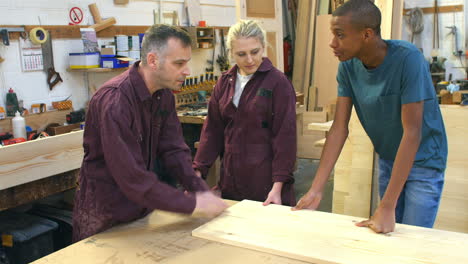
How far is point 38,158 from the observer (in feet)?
9.39

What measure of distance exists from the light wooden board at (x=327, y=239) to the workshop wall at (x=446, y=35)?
6141 mm

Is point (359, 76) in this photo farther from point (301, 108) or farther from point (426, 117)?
point (301, 108)

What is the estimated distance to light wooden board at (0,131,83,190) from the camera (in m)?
2.69

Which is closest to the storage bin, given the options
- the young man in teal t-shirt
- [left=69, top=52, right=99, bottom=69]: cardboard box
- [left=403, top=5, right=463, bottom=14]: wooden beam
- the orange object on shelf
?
the orange object on shelf

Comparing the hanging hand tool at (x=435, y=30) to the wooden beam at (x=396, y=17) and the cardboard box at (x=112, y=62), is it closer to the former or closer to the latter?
the wooden beam at (x=396, y=17)

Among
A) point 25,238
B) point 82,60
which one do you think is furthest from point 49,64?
point 25,238

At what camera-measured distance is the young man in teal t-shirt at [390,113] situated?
175 cm

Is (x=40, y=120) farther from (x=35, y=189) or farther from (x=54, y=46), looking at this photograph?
(x=35, y=189)

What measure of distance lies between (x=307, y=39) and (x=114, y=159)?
253 inches

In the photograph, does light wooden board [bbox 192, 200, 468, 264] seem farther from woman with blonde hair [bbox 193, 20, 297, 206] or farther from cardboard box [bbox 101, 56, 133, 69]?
cardboard box [bbox 101, 56, 133, 69]

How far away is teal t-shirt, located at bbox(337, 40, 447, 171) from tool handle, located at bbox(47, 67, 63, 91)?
283cm

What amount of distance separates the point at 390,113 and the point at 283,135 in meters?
0.59

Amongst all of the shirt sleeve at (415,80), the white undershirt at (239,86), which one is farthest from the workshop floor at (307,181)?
the shirt sleeve at (415,80)

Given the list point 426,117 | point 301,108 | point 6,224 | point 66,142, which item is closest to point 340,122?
point 426,117
